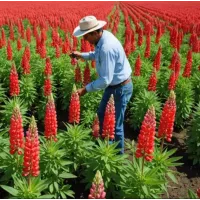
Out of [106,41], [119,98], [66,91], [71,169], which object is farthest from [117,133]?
[66,91]

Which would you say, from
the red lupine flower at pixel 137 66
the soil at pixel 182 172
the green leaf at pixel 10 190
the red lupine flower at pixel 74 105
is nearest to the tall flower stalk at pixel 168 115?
the soil at pixel 182 172

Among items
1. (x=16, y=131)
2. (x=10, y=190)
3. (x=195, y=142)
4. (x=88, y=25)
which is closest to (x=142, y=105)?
(x=195, y=142)

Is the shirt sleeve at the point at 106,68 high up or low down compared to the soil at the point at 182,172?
up

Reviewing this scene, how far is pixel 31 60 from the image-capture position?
396 inches

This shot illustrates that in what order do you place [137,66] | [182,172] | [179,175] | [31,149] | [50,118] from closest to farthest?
[31,149], [50,118], [179,175], [182,172], [137,66]

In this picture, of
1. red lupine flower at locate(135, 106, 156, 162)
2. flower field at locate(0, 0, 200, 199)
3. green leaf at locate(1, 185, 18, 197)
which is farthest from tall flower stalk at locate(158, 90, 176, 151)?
green leaf at locate(1, 185, 18, 197)

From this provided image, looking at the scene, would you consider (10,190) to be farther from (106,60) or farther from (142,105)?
(142,105)

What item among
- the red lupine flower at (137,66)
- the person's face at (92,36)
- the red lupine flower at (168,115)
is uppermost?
the person's face at (92,36)

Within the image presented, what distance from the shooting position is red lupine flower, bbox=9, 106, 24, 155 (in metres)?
3.98

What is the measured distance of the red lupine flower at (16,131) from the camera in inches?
157

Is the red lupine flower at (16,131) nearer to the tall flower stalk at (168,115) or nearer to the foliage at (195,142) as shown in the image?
the tall flower stalk at (168,115)

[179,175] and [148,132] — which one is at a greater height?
[148,132]

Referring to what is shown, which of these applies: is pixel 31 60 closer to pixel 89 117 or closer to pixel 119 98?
pixel 89 117

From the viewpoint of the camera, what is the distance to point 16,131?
405 centimetres
